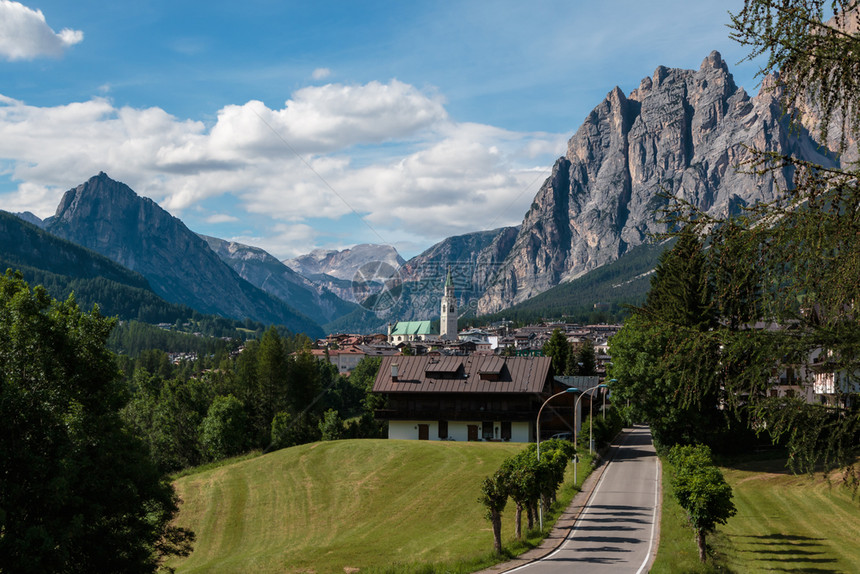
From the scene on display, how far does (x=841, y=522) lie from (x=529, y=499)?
19.7 meters

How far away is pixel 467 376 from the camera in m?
76.7

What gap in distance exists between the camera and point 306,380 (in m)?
110

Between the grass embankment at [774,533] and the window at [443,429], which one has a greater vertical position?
the window at [443,429]

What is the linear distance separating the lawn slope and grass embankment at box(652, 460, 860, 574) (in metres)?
9.08

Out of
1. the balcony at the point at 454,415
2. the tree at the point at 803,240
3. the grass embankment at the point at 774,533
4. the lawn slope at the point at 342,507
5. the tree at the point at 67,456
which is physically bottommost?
the lawn slope at the point at 342,507

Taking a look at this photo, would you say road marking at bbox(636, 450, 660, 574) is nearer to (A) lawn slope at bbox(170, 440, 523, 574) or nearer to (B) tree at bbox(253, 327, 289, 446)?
(A) lawn slope at bbox(170, 440, 523, 574)

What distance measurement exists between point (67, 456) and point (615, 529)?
2680 cm

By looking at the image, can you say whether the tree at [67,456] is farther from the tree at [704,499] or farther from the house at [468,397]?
the house at [468,397]

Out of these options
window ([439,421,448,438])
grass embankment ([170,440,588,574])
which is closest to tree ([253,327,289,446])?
grass embankment ([170,440,588,574])

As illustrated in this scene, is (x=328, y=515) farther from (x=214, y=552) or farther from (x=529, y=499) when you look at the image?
(x=529, y=499)

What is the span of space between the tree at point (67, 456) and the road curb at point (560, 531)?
14757 mm

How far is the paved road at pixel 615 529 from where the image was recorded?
29.6 m

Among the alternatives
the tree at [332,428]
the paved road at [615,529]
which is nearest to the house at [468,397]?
the tree at [332,428]

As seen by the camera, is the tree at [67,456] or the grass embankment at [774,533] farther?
the grass embankment at [774,533]
